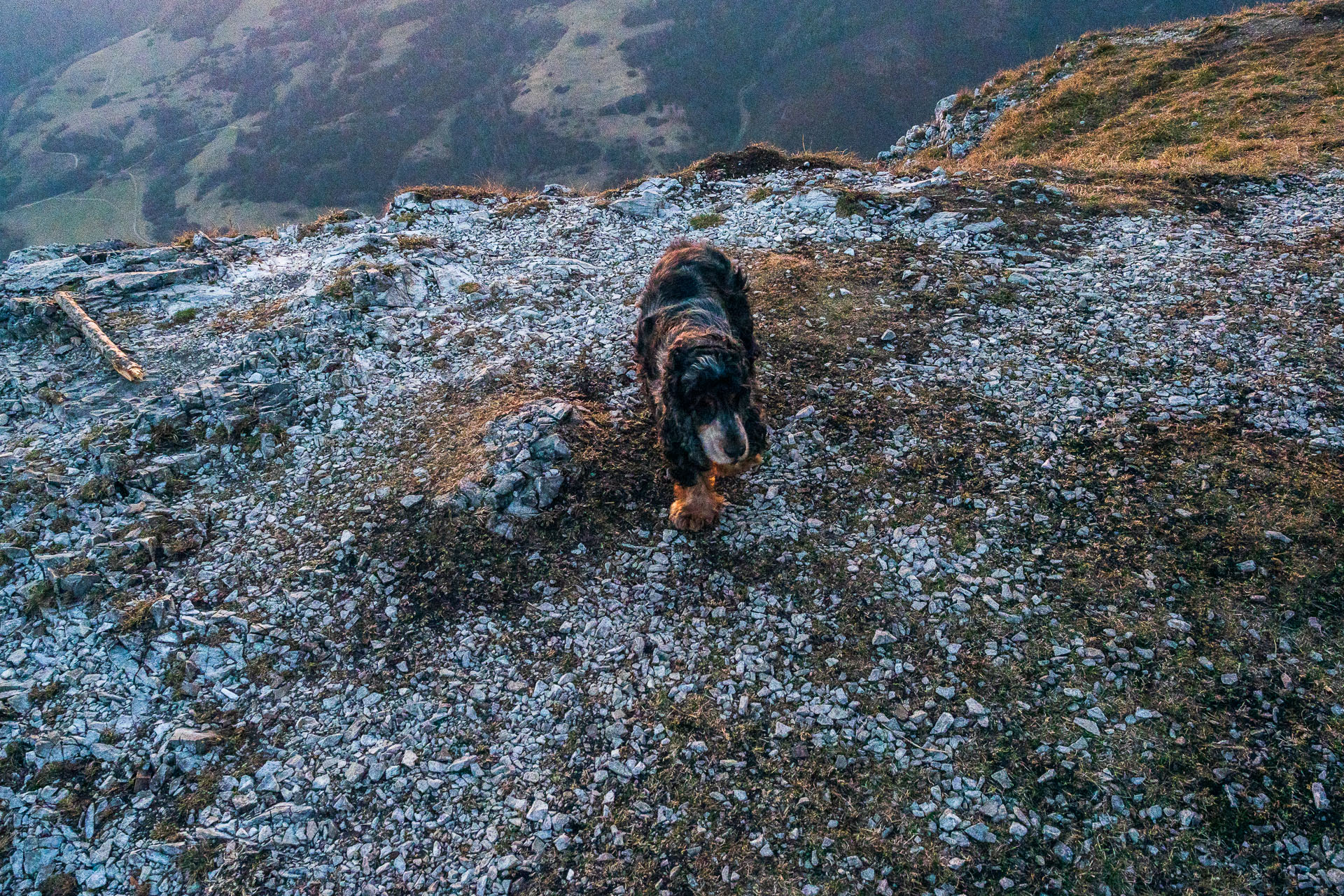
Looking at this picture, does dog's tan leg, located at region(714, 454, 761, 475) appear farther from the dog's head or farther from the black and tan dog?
the dog's head

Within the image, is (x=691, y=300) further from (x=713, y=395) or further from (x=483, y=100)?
(x=483, y=100)

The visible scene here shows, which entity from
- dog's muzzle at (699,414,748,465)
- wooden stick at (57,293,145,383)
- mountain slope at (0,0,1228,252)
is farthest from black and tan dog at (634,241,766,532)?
mountain slope at (0,0,1228,252)

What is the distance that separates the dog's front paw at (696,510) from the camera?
25.9 ft

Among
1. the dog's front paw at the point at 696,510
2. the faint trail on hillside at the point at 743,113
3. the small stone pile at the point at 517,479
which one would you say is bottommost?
the faint trail on hillside at the point at 743,113

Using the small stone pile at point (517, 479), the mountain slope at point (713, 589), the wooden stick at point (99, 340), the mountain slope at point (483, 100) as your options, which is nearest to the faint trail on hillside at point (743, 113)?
the mountain slope at point (483, 100)

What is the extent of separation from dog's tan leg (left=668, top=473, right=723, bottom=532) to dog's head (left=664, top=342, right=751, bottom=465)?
1.12 metres

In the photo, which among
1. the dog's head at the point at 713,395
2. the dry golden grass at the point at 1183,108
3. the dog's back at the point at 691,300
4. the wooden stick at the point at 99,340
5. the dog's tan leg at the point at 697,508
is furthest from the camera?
the dry golden grass at the point at 1183,108

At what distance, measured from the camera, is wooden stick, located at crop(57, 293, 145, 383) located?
445 inches

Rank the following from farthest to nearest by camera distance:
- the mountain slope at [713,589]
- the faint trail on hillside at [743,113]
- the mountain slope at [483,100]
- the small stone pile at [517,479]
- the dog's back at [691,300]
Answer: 1. the faint trail on hillside at [743,113]
2. the mountain slope at [483,100]
3. the small stone pile at [517,479]
4. the dog's back at [691,300]
5. the mountain slope at [713,589]

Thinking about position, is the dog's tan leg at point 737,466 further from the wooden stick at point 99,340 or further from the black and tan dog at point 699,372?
the wooden stick at point 99,340

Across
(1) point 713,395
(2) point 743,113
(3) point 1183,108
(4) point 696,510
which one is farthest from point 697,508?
(2) point 743,113

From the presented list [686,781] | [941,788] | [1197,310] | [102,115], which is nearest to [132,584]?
[686,781]

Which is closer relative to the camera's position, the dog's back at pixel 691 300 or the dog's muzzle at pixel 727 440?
the dog's muzzle at pixel 727 440

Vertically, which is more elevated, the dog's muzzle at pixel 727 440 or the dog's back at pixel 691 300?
→ the dog's back at pixel 691 300
